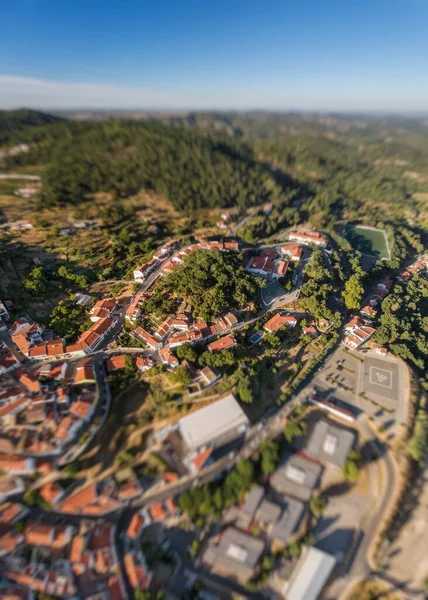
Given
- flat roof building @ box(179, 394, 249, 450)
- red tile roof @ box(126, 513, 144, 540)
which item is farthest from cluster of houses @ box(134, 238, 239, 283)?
red tile roof @ box(126, 513, 144, 540)

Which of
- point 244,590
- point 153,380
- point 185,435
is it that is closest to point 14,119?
point 153,380

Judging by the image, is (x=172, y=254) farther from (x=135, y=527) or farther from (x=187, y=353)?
(x=135, y=527)

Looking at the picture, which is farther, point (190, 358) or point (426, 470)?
point (190, 358)

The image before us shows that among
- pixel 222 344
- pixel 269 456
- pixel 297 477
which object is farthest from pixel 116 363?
pixel 297 477

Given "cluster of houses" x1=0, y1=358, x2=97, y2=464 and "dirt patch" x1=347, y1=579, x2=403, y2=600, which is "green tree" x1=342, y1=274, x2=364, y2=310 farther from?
"cluster of houses" x1=0, y1=358, x2=97, y2=464

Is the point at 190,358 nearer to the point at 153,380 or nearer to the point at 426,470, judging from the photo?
the point at 153,380

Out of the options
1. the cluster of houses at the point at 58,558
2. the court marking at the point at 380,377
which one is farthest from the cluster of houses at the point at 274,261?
the cluster of houses at the point at 58,558
